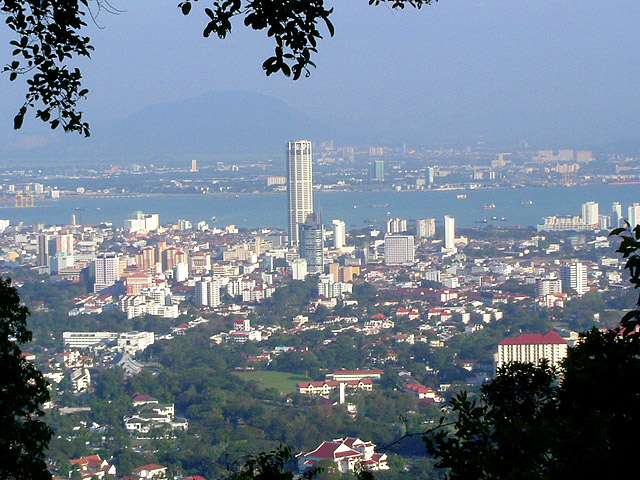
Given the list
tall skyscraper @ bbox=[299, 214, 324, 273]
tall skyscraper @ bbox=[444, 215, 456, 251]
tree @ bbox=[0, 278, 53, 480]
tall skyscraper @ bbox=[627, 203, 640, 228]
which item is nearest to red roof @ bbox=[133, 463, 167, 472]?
tree @ bbox=[0, 278, 53, 480]

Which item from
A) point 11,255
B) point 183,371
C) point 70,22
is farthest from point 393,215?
point 70,22

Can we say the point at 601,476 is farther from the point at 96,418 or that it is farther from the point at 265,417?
the point at 96,418

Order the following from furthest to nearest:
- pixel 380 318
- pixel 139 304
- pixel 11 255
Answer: pixel 11 255
pixel 139 304
pixel 380 318

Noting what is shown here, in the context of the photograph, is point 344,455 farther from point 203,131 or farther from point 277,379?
point 203,131

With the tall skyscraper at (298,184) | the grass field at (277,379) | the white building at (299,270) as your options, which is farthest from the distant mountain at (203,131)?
the grass field at (277,379)

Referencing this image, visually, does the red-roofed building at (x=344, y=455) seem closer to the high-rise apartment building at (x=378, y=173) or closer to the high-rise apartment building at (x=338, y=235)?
the high-rise apartment building at (x=338, y=235)

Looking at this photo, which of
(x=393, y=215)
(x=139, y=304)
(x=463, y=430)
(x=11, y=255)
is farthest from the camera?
(x=393, y=215)

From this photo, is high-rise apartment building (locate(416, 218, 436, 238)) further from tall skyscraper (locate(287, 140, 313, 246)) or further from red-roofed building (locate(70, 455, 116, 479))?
red-roofed building (locate(70, 455, 116, 479))
